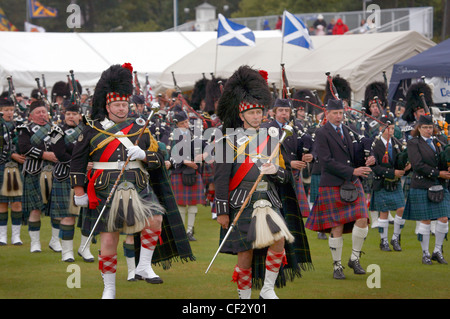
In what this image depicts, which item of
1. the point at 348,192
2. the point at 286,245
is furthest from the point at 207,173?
the point at 286,245

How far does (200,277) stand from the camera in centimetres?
812

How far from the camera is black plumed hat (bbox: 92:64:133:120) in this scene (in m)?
7.00

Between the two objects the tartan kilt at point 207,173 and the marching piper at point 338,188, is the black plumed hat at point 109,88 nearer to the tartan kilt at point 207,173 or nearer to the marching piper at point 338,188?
the marching piper at point 338,188

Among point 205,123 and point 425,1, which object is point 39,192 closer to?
point 205,123

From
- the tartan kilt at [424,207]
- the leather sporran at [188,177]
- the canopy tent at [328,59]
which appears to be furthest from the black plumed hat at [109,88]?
the canopy tent at [328,59]

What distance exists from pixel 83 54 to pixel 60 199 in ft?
50.3

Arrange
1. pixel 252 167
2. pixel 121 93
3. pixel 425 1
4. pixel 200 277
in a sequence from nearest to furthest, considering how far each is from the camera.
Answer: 1. pixel 252 167
2. pixel 121 93
3. pixel 200 277
4. pixel 425 1

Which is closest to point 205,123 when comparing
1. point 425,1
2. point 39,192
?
point 39,192

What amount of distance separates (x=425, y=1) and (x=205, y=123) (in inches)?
837

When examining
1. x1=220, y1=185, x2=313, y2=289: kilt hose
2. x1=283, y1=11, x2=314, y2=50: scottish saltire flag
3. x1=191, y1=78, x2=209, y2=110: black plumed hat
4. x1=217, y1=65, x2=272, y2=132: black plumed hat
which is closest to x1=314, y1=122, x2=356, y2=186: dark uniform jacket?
x1=220, y1=185, x2=313, y2=289: kilt hose

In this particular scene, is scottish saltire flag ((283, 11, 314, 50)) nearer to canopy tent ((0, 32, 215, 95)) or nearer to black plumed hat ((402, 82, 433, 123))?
canopy tent ((0, 32, 215, 95))

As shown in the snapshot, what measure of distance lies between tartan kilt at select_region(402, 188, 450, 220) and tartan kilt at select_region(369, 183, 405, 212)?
113cm

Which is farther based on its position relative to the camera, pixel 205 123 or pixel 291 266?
pixel 205 123

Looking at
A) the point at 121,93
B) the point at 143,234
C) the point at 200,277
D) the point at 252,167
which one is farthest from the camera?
the point at 200,277
